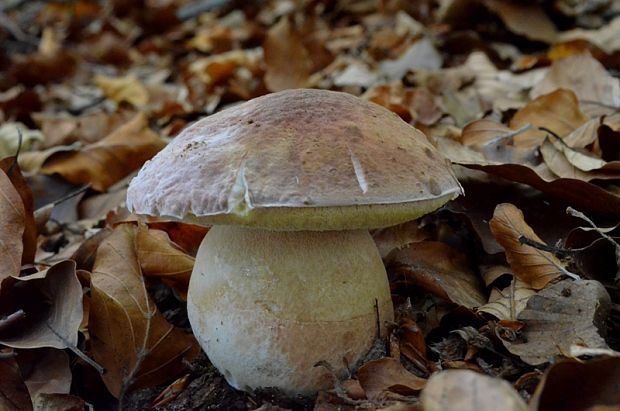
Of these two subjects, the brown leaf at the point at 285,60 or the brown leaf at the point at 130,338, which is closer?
the brown leaf at the point at 130,338

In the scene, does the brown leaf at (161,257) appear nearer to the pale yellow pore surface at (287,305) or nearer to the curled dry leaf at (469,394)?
the pale yellow pore surface at (287,305)

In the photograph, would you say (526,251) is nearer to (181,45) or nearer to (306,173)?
(306,173)

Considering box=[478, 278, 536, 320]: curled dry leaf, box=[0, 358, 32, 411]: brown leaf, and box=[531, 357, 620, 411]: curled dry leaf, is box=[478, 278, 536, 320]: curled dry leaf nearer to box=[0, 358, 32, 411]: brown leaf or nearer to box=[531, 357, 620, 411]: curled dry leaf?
box=[531, 357, 620, 411]: curled dry leaf

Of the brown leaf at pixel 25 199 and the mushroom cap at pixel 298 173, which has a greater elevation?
the mushroom cap at pixel 298 173

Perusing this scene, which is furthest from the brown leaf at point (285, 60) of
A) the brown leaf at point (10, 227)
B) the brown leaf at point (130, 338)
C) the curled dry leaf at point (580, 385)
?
the curled dry leaf at point (580, 385)

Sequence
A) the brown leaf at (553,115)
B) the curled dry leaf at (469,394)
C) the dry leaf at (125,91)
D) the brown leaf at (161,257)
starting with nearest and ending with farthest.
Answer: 1. the curled dry leaf at (469,394)
2. the brown leaf at (161,257)
3. the brown leaf at (553,115)
4. the dry leaf at (125,91)

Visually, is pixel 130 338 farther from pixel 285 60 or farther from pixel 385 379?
pixel 285 60

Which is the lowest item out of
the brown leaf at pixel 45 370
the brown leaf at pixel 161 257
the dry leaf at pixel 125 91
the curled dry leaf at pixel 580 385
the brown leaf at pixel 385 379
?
the dry leaf at pixel 125 91

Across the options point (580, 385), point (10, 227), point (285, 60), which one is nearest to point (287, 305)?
point (580, 385)
